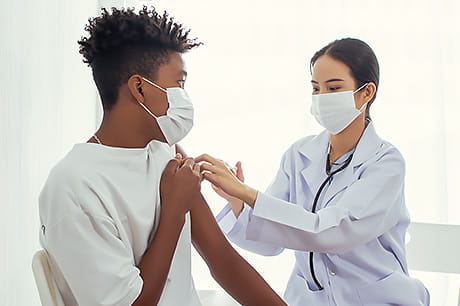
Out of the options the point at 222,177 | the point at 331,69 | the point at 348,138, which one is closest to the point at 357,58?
the point at 331,69

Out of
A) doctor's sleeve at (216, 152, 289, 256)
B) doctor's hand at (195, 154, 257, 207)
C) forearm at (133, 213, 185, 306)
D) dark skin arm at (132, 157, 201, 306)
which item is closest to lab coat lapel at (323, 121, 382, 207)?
doctor's sleeve at (216, 152, 289, 256)

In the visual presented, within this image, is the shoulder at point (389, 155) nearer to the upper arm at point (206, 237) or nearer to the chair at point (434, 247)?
the chair at point (434, 247)

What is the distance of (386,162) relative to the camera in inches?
74.1

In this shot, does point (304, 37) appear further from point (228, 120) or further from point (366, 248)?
point (366, 248)

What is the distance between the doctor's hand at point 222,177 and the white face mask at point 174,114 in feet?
0.81

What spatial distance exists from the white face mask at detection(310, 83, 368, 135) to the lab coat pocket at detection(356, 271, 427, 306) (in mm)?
522

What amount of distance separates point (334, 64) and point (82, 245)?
3.64ft

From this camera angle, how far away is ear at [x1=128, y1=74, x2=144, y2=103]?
4.35 ft

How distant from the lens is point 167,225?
1.26 meters

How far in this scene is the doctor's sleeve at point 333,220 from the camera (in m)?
1.75

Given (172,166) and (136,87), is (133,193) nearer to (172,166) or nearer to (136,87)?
(172,166)

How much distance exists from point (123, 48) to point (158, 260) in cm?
50

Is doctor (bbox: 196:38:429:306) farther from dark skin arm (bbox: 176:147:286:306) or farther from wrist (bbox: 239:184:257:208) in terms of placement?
dark skin arm (bbox: 176:147:286:306)

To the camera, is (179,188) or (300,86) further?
(300,86)
